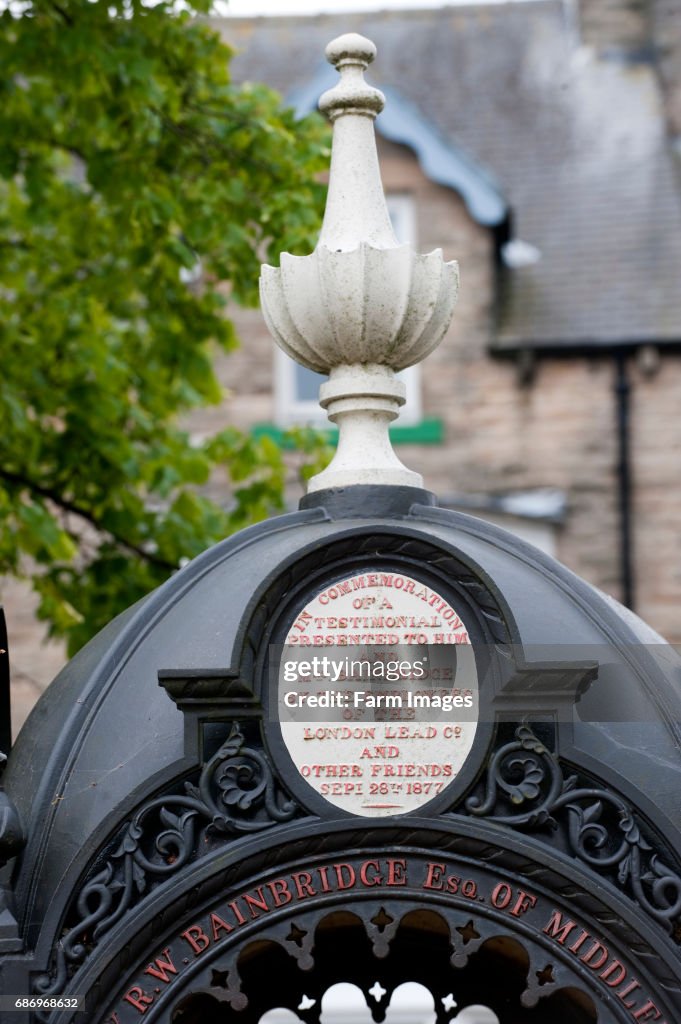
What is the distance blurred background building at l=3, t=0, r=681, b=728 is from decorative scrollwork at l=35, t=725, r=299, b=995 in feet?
38.3

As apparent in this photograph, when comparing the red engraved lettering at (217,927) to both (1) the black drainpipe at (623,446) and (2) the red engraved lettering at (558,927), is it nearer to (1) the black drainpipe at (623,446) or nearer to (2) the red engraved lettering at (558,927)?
(2) the red engraved lettering at (558,927)

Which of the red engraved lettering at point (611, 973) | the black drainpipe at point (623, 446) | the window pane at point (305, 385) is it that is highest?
the window pane at point (305, 385)

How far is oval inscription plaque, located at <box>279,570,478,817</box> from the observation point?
13.4ft

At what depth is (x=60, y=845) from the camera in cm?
412

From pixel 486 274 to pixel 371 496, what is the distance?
12.5 metres

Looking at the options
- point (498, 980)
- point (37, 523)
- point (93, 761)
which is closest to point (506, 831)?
point (93, 761)

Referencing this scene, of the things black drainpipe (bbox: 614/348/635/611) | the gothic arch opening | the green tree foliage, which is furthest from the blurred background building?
the gothic arch opening

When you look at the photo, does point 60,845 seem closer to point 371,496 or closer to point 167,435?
point 371,496

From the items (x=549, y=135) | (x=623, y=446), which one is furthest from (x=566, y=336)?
(x=549, y=135)

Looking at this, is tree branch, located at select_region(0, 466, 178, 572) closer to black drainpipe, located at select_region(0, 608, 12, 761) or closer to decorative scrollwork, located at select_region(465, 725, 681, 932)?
black drainpipe, located at select_region(0, 608, 12, 761)

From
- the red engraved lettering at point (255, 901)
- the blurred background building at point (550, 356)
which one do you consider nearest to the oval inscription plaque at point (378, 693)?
the red engraved lettering at point (255, 901)

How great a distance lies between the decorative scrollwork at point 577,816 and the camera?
13.2 feet

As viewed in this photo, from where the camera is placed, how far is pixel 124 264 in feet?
36.9

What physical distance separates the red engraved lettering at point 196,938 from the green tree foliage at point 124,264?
5.50 metres
